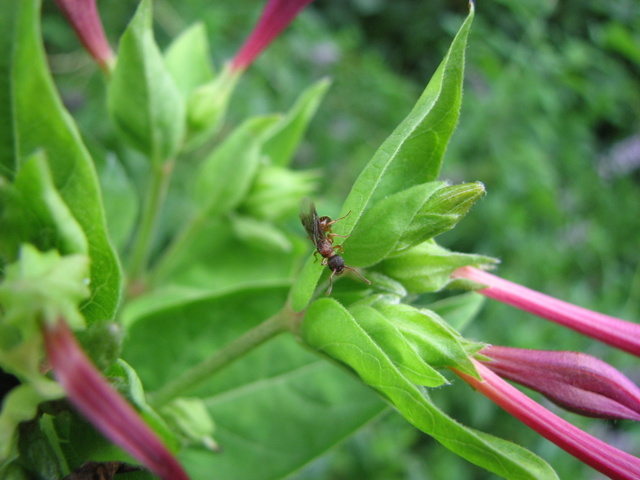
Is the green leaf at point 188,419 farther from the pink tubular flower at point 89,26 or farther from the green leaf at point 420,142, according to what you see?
the pink tubular flower at point 89,26

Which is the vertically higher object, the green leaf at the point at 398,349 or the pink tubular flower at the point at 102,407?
the pink tubular flower at the point at 102,407

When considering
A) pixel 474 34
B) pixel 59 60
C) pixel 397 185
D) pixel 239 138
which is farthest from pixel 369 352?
pixel 59 60

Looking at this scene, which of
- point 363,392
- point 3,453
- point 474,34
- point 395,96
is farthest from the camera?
point 395,96

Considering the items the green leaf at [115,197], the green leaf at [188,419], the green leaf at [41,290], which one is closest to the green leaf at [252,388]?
the green leaf at [188,419]

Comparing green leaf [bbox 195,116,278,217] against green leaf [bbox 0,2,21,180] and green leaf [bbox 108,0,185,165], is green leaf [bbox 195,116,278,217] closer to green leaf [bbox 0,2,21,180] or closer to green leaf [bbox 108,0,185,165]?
green leaf [bbox 108,0,185,165]

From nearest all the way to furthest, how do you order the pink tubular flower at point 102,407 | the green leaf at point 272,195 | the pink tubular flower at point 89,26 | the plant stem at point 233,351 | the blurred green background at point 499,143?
the pink tubular flower at point 102,407 < the plant stem at point 233,351 < the pink tubular flower at point 89,26 < the green leaf at point 272,195 < the blurred green background at point 499,143

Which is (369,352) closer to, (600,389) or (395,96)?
(600,389)
